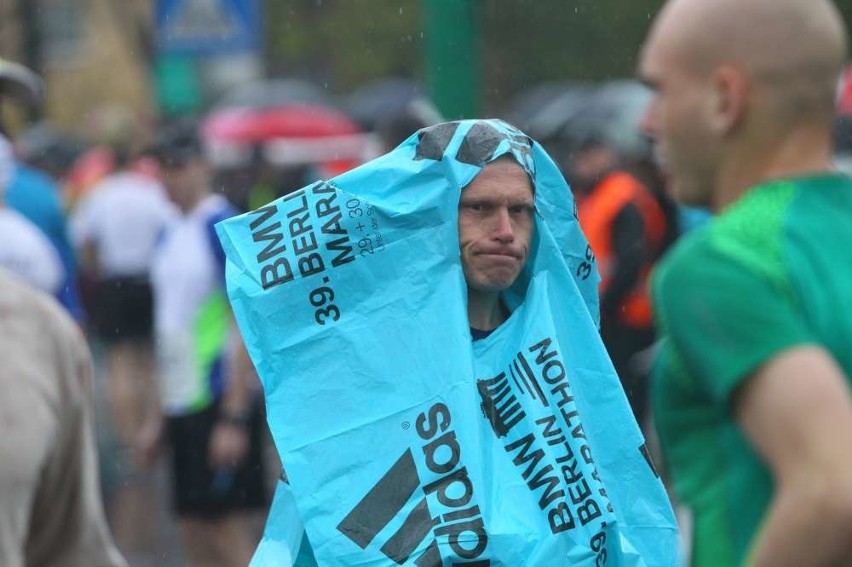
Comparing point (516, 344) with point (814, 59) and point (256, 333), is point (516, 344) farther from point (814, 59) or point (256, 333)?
point (814, 59)

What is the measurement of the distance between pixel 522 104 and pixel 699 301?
101ft

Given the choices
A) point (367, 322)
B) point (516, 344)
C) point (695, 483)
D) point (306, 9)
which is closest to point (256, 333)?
point (367, 322)

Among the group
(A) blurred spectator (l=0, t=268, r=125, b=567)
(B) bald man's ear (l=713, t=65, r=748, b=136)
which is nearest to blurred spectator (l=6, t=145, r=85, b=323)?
(A) blurred spectator (l=0, t=268, r=125, b=567)

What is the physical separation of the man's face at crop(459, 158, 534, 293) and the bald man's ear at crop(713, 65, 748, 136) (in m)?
1.71

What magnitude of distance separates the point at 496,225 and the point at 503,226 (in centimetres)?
2

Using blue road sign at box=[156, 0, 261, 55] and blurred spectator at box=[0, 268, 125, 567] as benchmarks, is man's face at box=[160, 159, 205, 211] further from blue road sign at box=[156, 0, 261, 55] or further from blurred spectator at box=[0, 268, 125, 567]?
blurred spectator at box=[0, 268, 125, 567]

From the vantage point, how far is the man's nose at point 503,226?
152 inches

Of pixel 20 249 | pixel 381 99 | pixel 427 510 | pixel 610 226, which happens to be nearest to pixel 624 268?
pixel 610 226

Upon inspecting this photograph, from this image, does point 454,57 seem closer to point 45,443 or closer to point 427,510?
point 427,510

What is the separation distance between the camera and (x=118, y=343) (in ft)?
37.9

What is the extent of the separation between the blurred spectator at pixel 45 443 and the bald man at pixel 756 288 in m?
0.95

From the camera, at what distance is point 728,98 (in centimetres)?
214

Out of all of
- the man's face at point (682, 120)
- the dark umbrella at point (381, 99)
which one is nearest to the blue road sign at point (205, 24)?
the man's face at point (682, 120)

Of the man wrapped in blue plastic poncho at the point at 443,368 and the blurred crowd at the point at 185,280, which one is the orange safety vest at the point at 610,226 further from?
the man wrapped in blue plastic poncho at the point at 443,368
